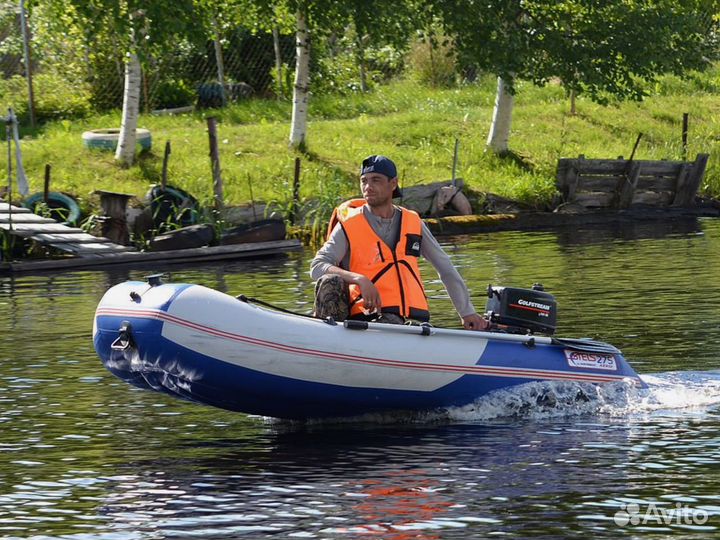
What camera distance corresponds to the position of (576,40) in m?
24.8

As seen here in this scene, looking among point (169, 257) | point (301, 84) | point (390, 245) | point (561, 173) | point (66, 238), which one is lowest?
point (169, 257)

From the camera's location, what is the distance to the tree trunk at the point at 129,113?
74.0 ft

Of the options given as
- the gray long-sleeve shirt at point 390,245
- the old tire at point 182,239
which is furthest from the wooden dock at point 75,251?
the gray long-sleeve shirt at point 390,245

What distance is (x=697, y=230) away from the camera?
904 inches

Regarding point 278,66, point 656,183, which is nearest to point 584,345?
point 656,183

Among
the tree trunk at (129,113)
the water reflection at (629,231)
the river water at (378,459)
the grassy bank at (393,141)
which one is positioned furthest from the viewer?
the grassy bank at (393,141)

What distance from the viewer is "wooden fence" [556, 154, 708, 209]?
25406 mm

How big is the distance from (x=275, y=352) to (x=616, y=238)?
14.0 metres

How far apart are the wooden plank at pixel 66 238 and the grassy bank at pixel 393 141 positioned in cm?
196

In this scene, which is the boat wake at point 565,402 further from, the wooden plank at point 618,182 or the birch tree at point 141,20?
the wooden plank at point 618,182

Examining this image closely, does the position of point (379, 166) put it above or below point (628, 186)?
above

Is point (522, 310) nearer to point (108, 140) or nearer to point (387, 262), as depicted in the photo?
point (387, 262)

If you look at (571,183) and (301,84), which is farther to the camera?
(571,183)

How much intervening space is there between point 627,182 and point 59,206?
9.99m
